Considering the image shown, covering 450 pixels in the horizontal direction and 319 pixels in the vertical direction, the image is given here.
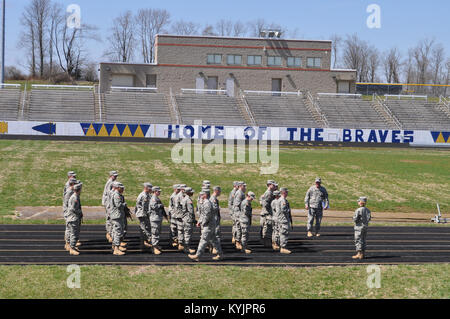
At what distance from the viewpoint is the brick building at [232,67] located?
5809cm

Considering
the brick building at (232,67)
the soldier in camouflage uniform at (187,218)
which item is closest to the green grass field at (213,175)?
the soldier in camouflage uniform at (187,218)

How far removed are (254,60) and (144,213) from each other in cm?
4672

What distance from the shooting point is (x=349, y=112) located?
5328 cm

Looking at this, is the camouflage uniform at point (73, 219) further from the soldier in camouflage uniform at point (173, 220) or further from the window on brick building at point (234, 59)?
the window on brick building at point (234, 59)

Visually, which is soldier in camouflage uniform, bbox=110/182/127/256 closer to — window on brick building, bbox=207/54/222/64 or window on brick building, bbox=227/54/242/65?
window on brick building, bbox=207/54/222/64

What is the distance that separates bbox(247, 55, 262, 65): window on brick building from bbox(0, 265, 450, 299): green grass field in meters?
48.0

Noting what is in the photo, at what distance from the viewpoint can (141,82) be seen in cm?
5809

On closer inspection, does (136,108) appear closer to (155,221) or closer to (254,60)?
(254,60)

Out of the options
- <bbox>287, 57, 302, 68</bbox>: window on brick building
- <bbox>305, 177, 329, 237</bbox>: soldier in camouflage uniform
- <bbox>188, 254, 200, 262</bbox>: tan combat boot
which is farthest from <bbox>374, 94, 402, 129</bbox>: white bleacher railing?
<bbox>188, 254, 200, 262</bbox>: tan combat boot

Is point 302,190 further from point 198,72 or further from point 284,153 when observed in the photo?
point 198,72

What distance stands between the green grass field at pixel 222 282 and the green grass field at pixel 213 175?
9.85 m

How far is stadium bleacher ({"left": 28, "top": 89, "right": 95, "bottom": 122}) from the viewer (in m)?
46.0

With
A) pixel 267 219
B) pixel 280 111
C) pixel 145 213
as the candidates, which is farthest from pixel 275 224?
pixel 280 111
